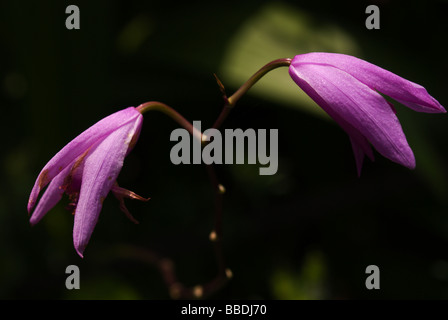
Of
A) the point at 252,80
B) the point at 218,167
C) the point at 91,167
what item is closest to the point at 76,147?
the point at 91,167

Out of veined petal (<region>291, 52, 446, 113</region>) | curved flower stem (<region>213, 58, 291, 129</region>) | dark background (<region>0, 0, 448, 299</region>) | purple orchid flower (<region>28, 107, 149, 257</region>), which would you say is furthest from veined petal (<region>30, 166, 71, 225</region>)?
dark background (<region>0, 0, 448, 299</region>)

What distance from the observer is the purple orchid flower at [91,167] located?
1.54 feet

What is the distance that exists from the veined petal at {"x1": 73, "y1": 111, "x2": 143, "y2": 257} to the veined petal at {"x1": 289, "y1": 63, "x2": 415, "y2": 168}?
0.19 meters

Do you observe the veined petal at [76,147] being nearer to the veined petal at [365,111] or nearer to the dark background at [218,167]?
the veined petal at [365,111]

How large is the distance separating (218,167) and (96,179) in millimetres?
731

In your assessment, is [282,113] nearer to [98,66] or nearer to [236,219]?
[236,219]

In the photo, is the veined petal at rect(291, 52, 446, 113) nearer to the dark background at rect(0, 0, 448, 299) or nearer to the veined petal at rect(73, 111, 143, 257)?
the veined petal at rect(73, 111, 143, 257)

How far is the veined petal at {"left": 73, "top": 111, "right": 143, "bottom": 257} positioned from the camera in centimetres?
46

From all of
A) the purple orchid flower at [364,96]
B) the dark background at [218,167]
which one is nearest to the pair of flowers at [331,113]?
the purple orchid flower at [364,96]

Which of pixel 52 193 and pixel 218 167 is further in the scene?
pixel 218 167

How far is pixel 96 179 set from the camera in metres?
0.47

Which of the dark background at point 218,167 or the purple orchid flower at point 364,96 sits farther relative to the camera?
the dark background at point 218,167

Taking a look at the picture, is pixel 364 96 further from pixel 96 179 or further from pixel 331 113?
pixel 96 179

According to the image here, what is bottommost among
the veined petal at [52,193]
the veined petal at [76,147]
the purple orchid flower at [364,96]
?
the veined petal at [52,193]
